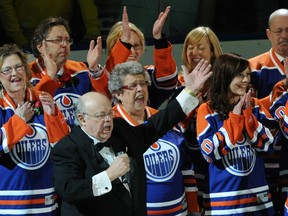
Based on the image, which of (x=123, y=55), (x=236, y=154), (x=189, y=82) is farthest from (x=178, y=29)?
(x=189, y=82)

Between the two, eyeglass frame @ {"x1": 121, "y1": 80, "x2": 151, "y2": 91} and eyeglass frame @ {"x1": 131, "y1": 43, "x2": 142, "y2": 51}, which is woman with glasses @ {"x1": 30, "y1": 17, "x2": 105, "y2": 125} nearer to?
eyeglass frame @ {"x1": 131, "y1": 43, "x2": 142, "y2": 51}

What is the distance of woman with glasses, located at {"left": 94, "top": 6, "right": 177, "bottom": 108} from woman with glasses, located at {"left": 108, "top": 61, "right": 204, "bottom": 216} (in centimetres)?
35

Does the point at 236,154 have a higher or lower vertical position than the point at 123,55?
lower

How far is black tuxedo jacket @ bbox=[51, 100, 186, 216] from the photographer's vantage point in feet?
12.4

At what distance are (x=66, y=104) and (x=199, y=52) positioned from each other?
0.90m

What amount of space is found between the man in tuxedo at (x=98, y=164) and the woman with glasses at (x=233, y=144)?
0.71 metres

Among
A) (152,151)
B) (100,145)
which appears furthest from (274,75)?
(100,145)

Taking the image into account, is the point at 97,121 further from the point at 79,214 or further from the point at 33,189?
the point at 33,189

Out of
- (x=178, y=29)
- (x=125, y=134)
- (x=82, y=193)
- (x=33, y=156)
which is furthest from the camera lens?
(x=178, y=29)

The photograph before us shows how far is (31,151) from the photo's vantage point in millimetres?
4770

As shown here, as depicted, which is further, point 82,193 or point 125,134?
point 125,134

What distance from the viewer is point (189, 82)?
423 cm

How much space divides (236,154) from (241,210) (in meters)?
0.31

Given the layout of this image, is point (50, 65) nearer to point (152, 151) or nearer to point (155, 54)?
point (155, 54)
